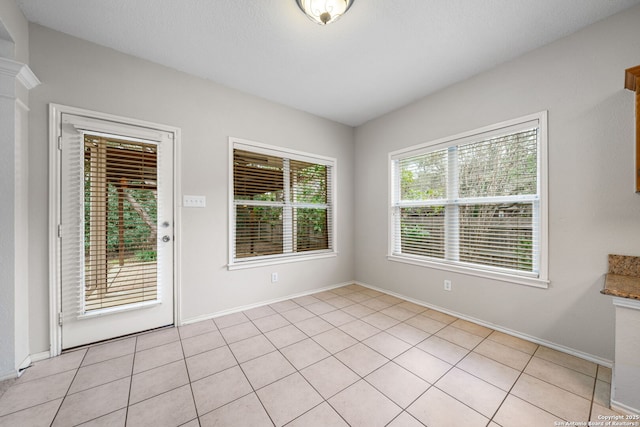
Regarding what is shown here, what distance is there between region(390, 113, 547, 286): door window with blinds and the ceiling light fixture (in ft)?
6.09

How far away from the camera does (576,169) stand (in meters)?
1.99

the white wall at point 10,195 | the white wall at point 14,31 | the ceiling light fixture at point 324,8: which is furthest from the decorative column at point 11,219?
the ceiling light fixture at point 324,8

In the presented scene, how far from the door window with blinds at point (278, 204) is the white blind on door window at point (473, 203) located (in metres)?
1.11

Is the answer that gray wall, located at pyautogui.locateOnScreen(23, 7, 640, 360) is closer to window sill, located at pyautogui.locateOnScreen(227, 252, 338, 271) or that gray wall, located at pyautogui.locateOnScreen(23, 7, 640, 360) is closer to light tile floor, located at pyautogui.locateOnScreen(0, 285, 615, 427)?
window sill, located at pyautogui.locateOnScreen(227, 252, 338, 271)

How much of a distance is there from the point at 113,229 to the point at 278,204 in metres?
1.75

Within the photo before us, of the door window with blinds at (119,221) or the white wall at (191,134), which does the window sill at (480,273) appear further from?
the door window with blinds at (119,221)

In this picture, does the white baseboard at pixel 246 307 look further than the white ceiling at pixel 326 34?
Yes

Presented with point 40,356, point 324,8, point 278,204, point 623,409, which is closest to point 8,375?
point 40,356

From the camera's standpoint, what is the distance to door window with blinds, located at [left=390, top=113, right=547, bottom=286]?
2250mm

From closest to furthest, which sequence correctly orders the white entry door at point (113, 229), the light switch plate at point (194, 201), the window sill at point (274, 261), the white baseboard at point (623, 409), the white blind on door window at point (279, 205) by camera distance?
1. the white baseboard at point (623, 409)
2. the white entry door at point (113, 229)
3. the light switch plate at point (194, 201)
4. the window sill at point (274, 261)
5. the white blind on door window at point (279, 205)

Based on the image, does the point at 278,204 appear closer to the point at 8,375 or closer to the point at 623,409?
the point at 8,375

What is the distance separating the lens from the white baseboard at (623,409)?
1.39 m

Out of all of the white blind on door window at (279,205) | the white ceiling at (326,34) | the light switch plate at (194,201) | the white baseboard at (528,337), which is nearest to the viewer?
the white ceiling at (326,34)

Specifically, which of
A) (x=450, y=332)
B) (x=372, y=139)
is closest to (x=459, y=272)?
(x=450, y=332)
